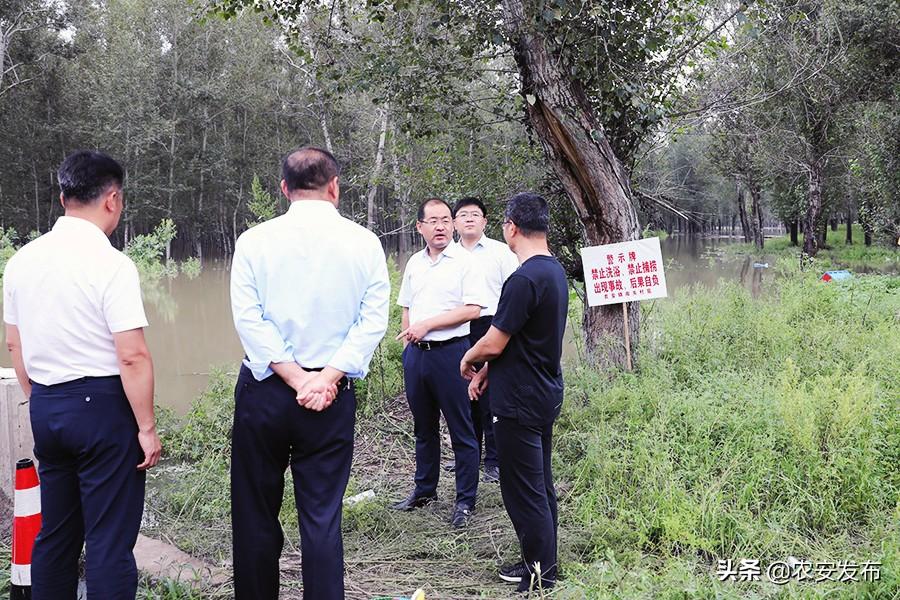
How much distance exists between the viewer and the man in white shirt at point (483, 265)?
421cm

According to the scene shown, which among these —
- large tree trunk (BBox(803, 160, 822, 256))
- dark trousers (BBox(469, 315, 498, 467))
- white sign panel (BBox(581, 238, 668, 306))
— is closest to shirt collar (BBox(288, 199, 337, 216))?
dark trousers (BBox(469, 315, 498, 467))

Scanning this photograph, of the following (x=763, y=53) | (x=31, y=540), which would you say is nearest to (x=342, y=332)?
(x=31, y=540)

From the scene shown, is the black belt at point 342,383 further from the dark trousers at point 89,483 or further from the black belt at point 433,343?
the black belt at point 433,343

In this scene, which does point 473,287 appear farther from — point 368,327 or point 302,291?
point 302,291

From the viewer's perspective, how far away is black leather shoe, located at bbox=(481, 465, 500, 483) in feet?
14.0

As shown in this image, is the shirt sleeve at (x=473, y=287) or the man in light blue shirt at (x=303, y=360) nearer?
the man in light blue shirt at (x=303, y=360)

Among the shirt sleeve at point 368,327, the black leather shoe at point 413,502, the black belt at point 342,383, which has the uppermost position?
the shirt sleeve at point 368,327

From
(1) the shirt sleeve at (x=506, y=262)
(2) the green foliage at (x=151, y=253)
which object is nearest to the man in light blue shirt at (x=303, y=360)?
(1) the shirt sleeve at (x=506, y=262)

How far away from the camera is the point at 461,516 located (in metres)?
3.60

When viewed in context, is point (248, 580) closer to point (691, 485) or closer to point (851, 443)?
point (691, 485)

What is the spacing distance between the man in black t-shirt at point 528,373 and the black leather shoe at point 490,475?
4.43 ft

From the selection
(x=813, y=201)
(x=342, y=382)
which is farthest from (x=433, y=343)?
(x=813, y=201)

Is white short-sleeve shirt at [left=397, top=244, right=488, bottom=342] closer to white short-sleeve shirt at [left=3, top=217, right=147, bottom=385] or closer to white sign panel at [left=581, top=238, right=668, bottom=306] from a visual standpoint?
white sign panel at [left=581, top=238, right=668, bottom=306]

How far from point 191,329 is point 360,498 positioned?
387 inches
